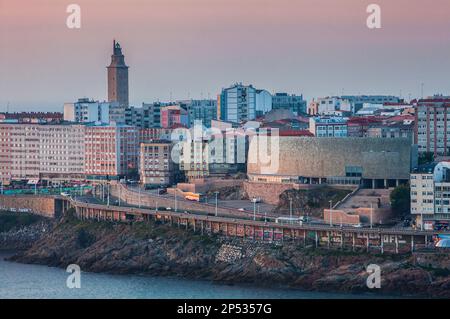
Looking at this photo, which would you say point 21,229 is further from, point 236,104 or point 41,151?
point 236,104

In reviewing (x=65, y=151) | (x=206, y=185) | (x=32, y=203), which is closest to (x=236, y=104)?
(x=65, y=151)

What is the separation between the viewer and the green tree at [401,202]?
1510 inches

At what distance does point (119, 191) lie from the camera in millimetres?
47938

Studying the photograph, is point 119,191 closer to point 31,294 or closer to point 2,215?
point 2,215

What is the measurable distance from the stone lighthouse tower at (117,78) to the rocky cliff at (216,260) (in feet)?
71.8

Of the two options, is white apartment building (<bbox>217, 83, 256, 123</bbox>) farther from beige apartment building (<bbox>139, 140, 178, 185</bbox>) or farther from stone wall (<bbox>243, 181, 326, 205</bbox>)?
stone wall (<bbox>243, 181, 326, 205</bbox>)

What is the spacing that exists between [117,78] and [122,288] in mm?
31856

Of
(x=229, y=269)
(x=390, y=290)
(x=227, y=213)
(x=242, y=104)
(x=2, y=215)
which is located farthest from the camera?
(x=242, y=104)

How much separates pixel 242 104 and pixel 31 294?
30.1 metres

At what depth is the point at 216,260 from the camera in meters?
37.2

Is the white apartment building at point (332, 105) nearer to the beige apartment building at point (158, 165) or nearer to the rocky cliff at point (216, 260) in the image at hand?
the beige apartment building at point (158, 165)

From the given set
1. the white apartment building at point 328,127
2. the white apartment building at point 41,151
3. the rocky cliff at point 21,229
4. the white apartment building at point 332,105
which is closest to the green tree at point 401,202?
the rocky cliff at point 21,229

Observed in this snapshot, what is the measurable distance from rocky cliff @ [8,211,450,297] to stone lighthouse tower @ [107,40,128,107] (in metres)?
21.9
